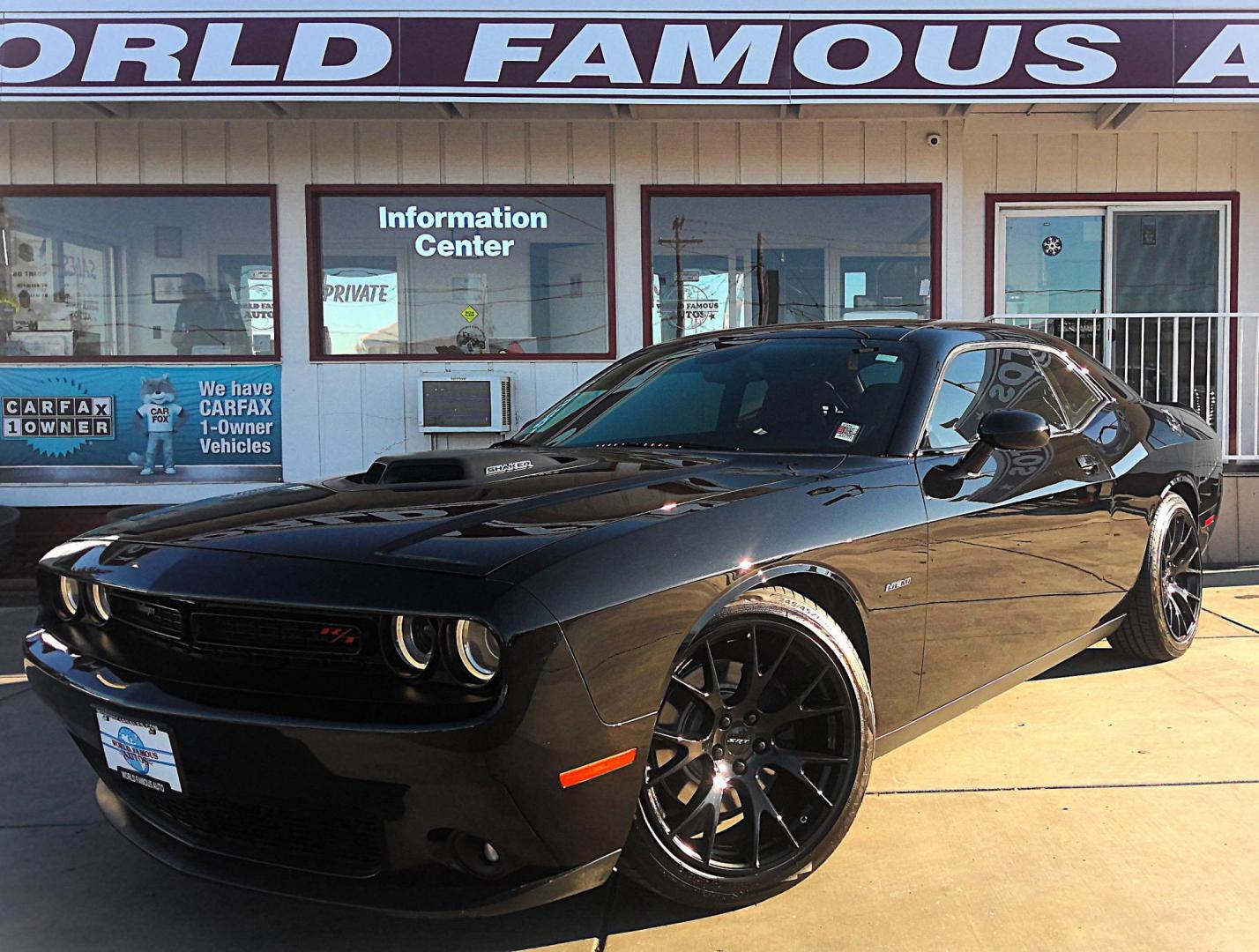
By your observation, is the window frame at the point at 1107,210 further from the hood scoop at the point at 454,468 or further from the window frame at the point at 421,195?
the hood scoop at the point at 454,468

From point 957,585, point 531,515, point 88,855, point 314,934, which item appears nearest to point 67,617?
point 88,855

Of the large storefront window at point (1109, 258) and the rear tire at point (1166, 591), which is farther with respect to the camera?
the large storefront window at point (1109, 258)

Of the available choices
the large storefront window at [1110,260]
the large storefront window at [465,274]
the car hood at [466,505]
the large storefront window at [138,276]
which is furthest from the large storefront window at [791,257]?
the car hood at [466,505]

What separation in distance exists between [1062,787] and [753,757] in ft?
4.27

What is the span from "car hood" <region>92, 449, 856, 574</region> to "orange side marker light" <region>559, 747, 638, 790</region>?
1.42 ft

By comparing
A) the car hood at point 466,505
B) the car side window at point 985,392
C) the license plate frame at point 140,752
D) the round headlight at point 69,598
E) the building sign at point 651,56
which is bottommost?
the license plate frame at point 140,752

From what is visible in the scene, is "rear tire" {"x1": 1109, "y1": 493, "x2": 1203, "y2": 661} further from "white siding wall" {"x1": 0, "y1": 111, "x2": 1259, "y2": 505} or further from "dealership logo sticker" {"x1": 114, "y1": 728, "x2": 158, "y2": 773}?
"dealership logo sticker" {"x1": 114, "y1": 728, "x2": 158, "y2": 773}

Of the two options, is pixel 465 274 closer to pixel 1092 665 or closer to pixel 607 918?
pixel 1092 665

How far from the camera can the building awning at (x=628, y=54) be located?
247 inches

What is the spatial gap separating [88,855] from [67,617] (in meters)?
0.76

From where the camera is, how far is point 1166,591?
439cm

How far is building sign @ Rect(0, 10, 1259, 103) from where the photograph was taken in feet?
20.6

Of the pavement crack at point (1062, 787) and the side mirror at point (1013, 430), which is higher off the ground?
the side mirror at point (1013, 430)

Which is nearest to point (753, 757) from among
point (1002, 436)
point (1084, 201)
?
point (1002, 436)
